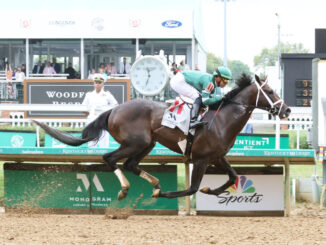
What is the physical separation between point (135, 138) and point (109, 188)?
1115 millimetres

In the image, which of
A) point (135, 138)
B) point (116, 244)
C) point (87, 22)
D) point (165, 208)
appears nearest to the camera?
point (116, 244)

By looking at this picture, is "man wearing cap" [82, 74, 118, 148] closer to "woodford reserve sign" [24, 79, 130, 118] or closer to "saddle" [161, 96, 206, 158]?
"saddle" [161, 96, 206, 158]

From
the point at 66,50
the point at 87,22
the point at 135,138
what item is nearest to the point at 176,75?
the point at 135,138

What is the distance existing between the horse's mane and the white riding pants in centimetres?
24

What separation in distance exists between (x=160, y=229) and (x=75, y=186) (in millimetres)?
2079

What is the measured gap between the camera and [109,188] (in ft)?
28.5

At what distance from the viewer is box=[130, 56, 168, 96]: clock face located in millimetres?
12034

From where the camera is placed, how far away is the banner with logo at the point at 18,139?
35.3ft

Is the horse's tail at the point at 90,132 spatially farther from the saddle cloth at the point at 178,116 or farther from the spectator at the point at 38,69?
the spectator at the point at 38,69

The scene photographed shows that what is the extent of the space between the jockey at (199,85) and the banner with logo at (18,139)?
Result: 3.55 metres

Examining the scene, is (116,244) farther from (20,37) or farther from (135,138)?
(20,37)

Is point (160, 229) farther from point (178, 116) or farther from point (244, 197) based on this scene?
point (244, 197)

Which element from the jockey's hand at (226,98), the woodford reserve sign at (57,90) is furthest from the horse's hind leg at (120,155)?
the woodford reserve sign at (57,90)

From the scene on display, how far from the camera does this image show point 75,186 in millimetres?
8688
